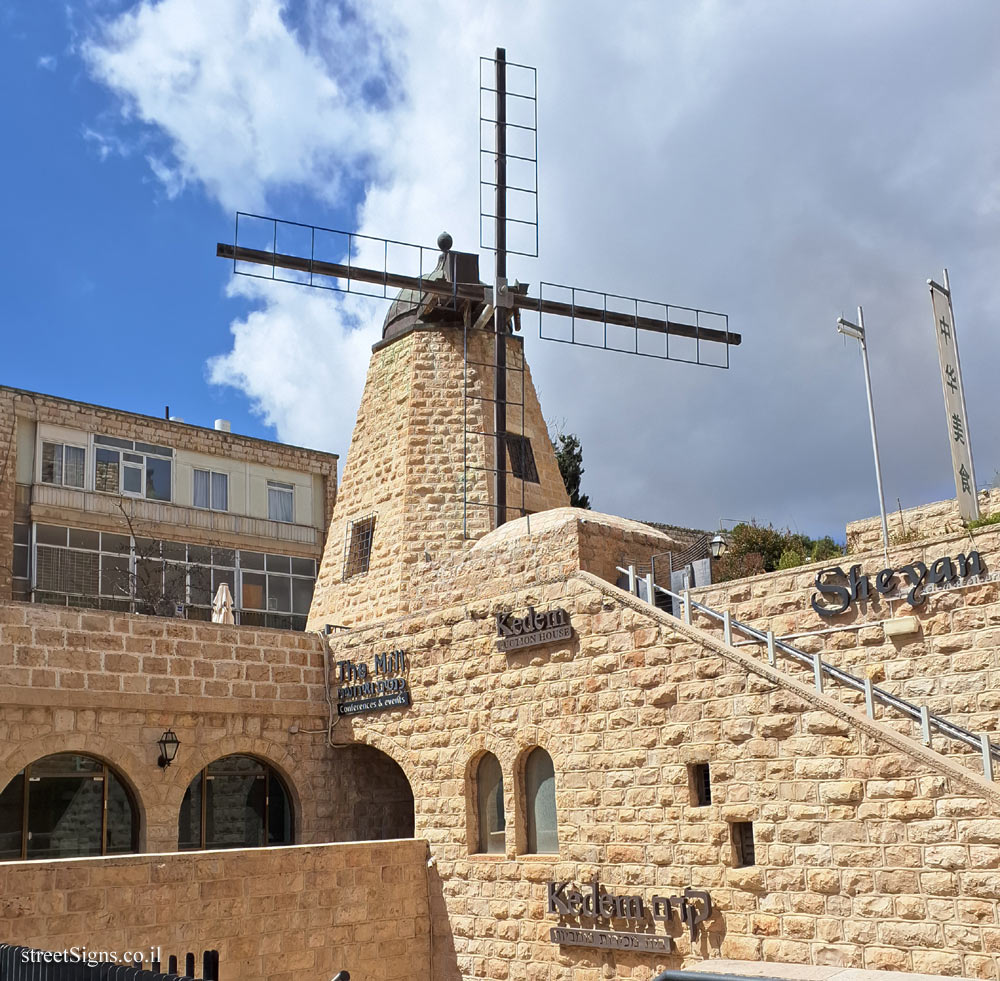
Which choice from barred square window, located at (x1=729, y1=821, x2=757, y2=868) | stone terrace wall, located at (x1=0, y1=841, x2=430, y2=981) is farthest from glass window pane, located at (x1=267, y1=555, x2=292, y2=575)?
barred square window, located at (x1=729, y1=821, x2=757, y2=868)

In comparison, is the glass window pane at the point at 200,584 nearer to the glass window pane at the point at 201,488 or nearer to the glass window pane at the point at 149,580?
the glass window pane at the point at 149,580

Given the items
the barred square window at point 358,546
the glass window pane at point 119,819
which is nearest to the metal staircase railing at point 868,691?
the barred square window at point 358,546

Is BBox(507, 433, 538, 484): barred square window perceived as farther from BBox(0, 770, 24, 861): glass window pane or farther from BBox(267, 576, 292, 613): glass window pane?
BBox(267, 576, 292, 613): glass window pane

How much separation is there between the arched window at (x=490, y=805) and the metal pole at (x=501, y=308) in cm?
470

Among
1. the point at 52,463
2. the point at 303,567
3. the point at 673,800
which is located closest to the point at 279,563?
the point at 303,567

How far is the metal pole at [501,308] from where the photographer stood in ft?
60.0

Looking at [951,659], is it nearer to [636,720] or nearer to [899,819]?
[899,819]

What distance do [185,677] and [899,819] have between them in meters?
9.24

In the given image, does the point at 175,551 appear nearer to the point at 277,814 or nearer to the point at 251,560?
the point at 251,560

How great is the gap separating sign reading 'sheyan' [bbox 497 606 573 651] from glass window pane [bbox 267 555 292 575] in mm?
14241

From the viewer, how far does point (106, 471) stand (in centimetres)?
2492

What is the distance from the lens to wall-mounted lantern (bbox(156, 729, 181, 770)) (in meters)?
14.6

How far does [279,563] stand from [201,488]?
2.52 m

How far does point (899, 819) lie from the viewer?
31.3 feet
